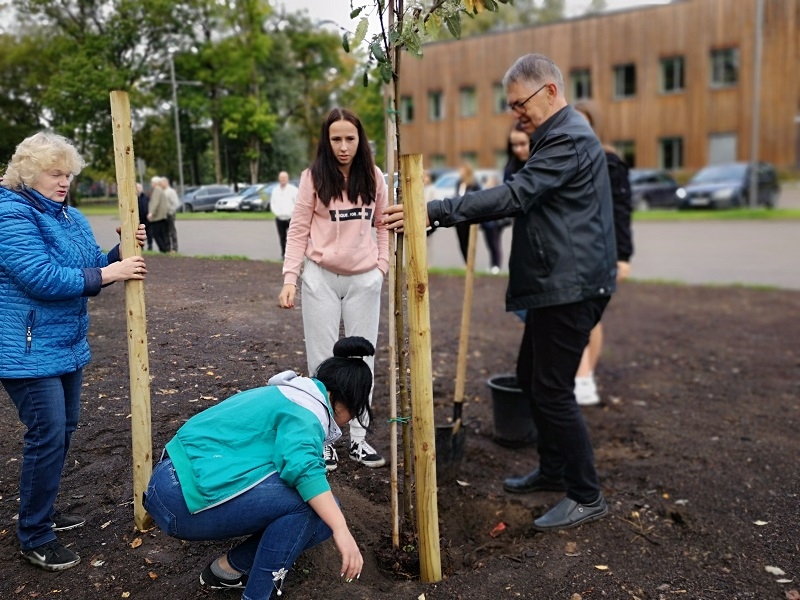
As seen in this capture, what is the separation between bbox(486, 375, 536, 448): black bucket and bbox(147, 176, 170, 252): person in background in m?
2.29

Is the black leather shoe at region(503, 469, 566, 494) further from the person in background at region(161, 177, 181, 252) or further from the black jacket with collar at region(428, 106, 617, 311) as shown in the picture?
the person in background at region(161, 177, 181, 252)

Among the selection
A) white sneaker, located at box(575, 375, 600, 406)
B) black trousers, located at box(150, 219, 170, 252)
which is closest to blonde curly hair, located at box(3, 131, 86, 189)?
black trousers, located at box(150, 219, 170, 252)

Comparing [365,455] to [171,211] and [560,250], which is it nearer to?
[560,250]

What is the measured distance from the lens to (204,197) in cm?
393

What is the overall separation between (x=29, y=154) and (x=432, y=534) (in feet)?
7.08

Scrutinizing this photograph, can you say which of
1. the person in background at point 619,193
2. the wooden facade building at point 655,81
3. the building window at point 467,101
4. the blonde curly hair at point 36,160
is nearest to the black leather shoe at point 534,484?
the person in background at point 619,193

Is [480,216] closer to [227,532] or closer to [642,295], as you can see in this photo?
[227,532]

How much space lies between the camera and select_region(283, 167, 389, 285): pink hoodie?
337 centimetres

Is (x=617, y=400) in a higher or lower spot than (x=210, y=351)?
lower

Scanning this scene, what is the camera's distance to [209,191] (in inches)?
Result: 156

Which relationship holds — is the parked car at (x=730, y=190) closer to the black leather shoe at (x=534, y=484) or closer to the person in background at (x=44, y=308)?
the black leather shoe at (x=534, y=484)

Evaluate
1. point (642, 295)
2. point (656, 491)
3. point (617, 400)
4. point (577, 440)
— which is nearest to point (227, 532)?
point (577, 440)

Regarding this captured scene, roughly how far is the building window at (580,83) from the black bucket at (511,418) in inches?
1205

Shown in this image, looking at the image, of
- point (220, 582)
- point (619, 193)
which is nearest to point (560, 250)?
point (619, 193)
